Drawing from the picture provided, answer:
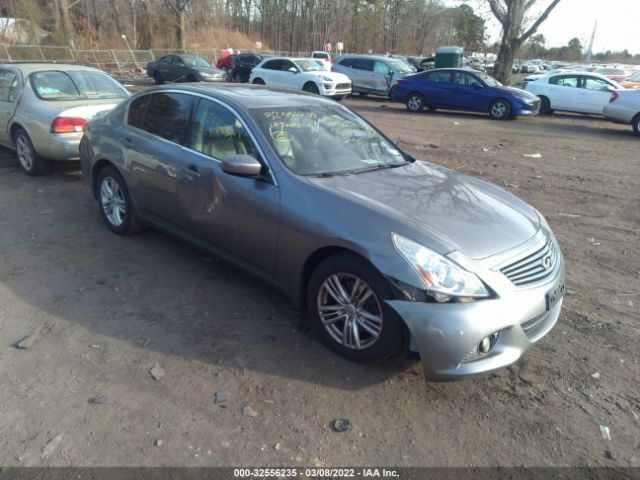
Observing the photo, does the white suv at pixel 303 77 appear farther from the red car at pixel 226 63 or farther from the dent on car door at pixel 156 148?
the dent on car door at pixel 156 148

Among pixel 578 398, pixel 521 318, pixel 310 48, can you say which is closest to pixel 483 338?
pixel 521 318

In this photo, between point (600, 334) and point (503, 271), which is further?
point (600, 334)

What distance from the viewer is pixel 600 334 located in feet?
12.5

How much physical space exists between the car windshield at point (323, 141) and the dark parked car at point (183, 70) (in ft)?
68.7

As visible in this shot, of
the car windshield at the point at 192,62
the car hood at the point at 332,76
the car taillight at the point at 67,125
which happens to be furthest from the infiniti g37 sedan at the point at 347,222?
the car windshield at the point at 192,62

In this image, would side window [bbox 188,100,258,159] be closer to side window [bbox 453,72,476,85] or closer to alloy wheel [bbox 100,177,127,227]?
alloy wheel [bbox 100,177,127,227]

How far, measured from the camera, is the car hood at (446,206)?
3086 millimetres

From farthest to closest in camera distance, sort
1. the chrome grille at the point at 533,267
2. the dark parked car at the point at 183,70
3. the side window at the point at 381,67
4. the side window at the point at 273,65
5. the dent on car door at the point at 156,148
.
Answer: the dark parked car at the point at 183,70 < the side window at the point at 381,67 < the side window at the point at 273,65 < the dent on car door at the point at 156,148 < the chrome grille at the point at 533,267

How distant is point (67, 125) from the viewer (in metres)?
6.94

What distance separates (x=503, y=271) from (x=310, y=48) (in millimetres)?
61784

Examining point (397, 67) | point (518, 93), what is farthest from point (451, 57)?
point (518, 93)

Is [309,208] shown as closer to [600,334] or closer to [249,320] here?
[249,320]

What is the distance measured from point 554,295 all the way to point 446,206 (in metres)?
0.91

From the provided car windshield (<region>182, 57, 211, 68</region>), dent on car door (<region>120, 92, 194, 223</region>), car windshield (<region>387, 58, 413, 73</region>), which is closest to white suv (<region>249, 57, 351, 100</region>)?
car windshield (<region>387, 58, 413, 73</region>)
